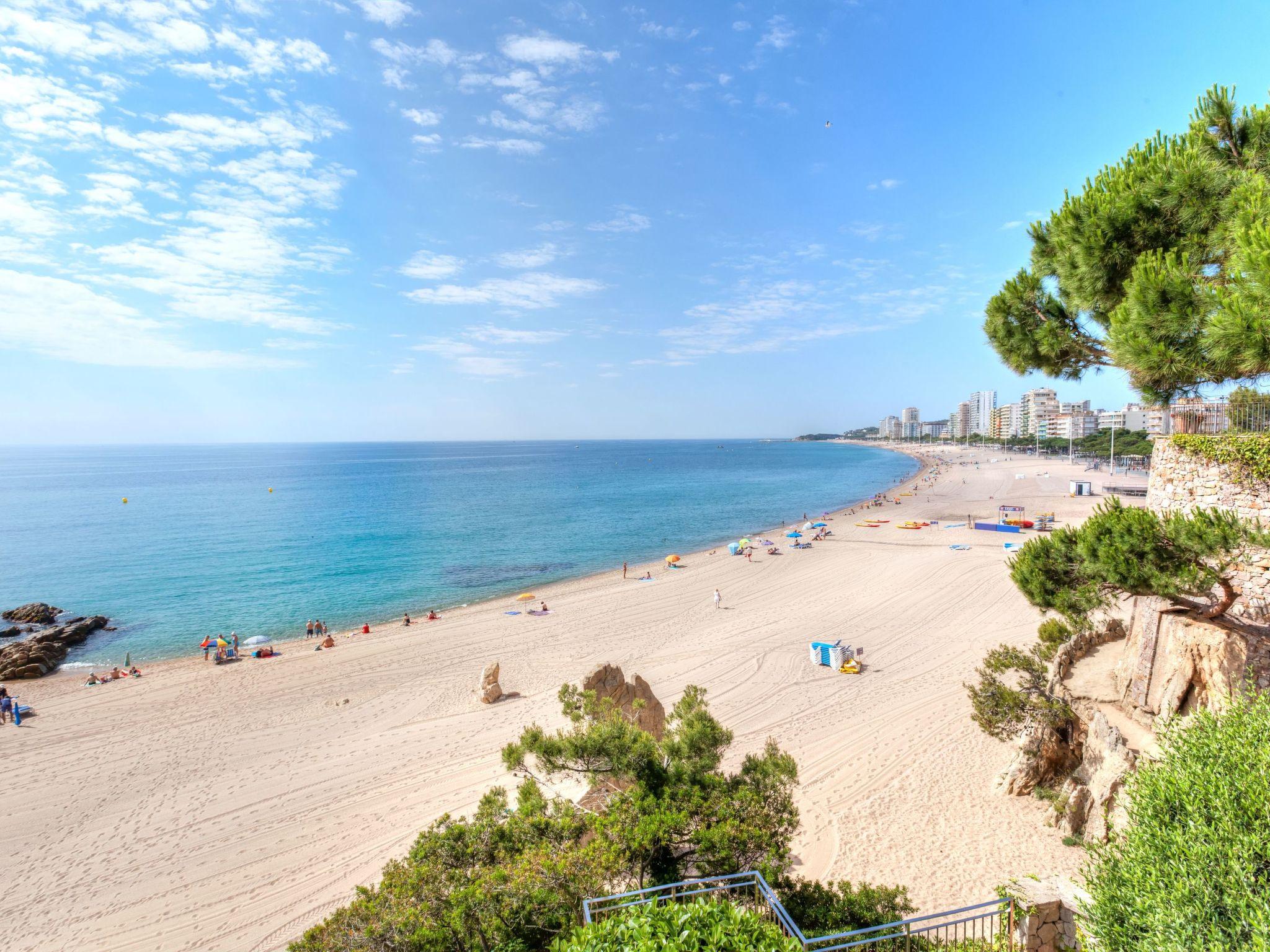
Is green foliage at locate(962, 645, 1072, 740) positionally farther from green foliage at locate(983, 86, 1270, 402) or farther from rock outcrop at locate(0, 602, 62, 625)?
rock outcrop at locate(0, 602, 62, 625)

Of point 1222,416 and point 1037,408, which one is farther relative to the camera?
point 1037,408

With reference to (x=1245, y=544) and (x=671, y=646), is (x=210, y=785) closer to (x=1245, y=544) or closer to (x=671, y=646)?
(x=671, y=646)

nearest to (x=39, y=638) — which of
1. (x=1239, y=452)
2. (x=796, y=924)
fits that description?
(x=796, y=924)

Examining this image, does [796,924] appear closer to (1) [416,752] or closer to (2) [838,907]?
(2) [838,907]

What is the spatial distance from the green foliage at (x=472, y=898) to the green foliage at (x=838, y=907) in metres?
1.90

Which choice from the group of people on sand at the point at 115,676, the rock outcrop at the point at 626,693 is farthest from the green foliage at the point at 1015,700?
the group of people on sand at the point at 115,676

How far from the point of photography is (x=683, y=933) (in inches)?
142

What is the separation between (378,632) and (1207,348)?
26.1m

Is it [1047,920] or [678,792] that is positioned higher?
[678,792]

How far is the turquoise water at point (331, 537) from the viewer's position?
28.6m

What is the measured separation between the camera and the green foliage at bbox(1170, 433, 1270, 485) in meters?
6.45

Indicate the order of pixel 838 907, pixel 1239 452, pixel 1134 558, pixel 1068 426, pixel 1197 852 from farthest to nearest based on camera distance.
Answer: pixel 1068 426
pixel 1239 452
pixel 1134 558
pixel 838 907
pixel 1197 852

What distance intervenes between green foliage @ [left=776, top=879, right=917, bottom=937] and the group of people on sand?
24.4 m

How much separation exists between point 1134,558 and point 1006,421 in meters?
208
